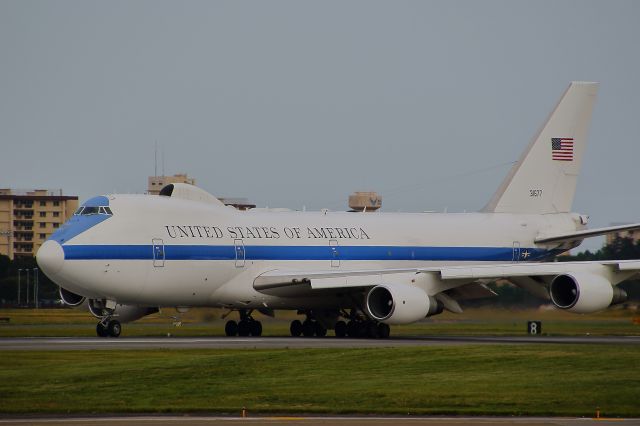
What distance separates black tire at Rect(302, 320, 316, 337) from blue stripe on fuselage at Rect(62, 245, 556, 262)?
9.58 ft

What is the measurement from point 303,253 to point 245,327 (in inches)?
146

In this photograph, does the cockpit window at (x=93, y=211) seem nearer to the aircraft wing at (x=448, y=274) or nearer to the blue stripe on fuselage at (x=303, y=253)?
the blue stripe on fuselage at (x=303, y=253)

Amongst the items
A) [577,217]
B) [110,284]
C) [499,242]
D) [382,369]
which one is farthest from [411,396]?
[577,217]

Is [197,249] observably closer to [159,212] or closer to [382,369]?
[159,212]

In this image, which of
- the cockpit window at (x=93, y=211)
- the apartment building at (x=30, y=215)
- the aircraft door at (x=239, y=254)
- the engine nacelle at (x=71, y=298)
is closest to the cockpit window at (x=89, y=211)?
the cockpit window at (x=93, y=211)

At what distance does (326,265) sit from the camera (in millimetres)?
48438

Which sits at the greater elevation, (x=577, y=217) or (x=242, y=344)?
(x=577, y=217)

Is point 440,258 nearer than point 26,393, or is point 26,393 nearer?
point 26,393

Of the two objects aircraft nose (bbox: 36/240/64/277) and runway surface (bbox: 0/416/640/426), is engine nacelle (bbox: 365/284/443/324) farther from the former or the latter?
runway surface (bbox: 0/416/640/426)

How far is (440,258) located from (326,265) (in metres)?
5.35

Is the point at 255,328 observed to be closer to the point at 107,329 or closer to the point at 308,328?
the point at 308,328

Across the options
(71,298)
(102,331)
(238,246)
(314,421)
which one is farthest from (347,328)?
(314,421)

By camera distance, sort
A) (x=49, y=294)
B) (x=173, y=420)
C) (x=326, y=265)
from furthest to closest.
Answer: (x=49, y=294) < (x=326, y=265) < (x=173, y=420)

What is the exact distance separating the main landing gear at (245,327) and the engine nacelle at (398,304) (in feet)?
18.4
